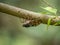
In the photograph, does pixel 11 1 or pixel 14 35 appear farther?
pixel 14 35

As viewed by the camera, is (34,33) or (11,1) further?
(34,33)

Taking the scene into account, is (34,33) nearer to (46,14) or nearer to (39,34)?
(39,34)

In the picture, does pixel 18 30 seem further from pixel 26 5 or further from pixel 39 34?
pixel 26 5

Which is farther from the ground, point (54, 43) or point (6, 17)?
point (6, 17)

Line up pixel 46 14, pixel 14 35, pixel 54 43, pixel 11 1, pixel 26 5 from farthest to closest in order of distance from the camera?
pixel 14 35 < pixel 54 43 < pixel 26 5 < pixel 11 1 < pixel 46 14

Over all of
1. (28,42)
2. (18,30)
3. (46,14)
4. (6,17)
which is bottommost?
(28,42)

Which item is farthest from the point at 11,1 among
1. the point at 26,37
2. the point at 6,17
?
the point at 26,37

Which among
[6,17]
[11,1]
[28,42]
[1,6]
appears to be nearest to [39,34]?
[28,42]

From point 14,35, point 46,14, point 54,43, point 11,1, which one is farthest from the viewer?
point 14,35

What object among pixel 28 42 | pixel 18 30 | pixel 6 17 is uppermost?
pixel 6 17
